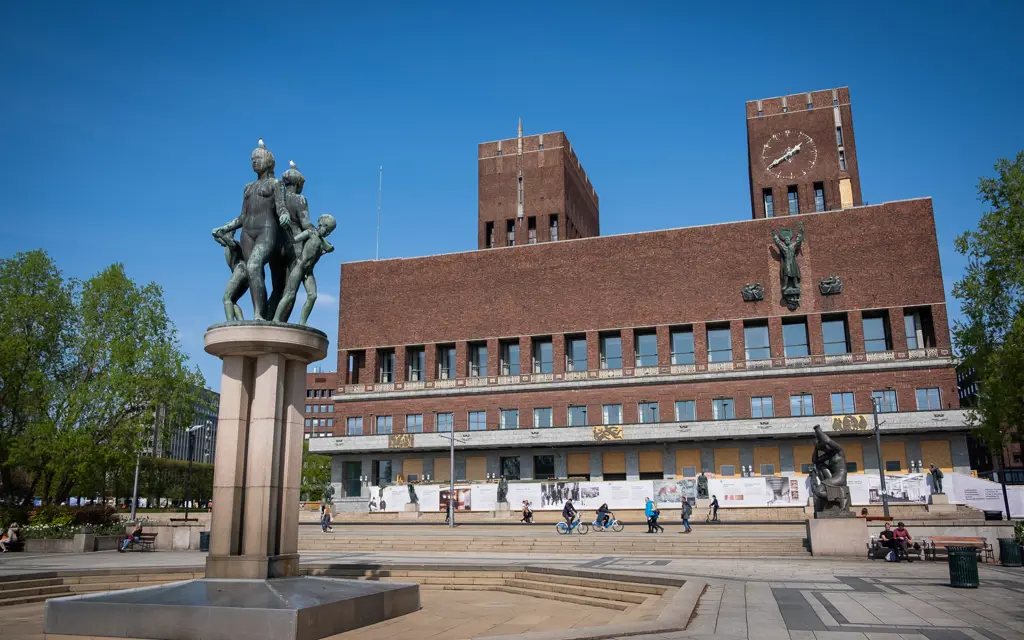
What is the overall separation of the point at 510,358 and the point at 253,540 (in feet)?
183

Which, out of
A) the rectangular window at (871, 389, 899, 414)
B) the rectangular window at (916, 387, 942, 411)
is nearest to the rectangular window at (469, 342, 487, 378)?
the rectangular window at (871, 389, 899, 414)

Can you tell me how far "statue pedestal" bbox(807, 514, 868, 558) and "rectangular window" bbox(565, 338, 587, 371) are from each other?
39807 millimetres

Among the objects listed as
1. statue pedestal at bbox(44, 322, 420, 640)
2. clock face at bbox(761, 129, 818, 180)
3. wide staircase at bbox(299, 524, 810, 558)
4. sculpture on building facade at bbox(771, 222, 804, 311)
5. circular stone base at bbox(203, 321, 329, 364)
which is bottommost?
wide staircase at bbox(299, 524, 810, 558)

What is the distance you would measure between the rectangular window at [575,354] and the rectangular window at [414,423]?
13394mm

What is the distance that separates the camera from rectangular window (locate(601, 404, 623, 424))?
62.8 m

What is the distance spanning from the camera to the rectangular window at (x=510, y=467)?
64000 millimetres

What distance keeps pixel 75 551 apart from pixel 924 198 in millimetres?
59214

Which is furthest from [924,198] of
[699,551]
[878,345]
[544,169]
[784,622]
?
[784,622]

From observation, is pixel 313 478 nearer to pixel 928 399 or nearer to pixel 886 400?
pixel 886 400

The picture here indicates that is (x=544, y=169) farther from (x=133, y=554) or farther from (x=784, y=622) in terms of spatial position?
(x=784, y=622)

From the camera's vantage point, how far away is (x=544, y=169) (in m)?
79.9

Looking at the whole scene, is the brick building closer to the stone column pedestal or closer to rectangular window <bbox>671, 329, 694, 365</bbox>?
rectangular window <bbox>671, 329, 694, 365</bbox>

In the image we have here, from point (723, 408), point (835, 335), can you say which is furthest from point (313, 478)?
point (835, 335)

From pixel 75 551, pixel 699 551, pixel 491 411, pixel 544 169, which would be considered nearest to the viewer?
pixel 699 551
